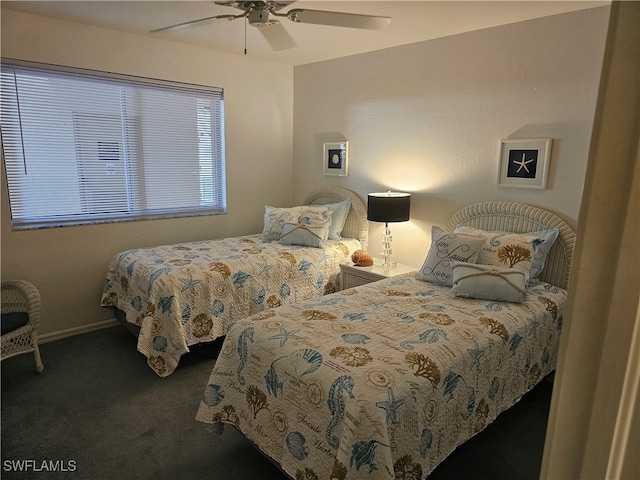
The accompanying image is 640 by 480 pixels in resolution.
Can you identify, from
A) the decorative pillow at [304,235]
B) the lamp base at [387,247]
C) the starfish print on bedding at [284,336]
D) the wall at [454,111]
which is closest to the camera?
the starfish print on bedding at [284,336]

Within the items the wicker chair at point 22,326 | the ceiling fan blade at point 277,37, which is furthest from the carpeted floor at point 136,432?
the ceiling fan blade at point 277,37

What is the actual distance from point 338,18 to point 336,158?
2.12 meters

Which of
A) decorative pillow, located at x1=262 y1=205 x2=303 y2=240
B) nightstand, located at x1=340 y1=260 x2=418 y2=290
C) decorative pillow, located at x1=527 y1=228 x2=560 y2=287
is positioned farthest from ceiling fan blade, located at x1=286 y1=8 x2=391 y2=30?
decorative pillow, located at x1=262 y1=205 x2=303 y2=240

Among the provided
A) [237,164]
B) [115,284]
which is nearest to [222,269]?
[115,284]

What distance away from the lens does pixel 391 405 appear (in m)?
1.55

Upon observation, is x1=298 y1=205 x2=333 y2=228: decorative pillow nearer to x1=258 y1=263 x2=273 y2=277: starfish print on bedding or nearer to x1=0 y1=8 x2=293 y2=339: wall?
x1=258 y1=263 x2=273 y2=277: starfish print on bedding

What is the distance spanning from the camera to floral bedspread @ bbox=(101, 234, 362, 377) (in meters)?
2.83

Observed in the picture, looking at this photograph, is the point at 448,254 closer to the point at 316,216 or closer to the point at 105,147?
the point at 316,216

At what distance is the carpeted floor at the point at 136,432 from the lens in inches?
80.1

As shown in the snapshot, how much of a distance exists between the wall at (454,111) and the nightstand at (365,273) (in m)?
0.28

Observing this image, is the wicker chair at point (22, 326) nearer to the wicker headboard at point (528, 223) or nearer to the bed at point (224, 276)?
the bed at point (224, 276)

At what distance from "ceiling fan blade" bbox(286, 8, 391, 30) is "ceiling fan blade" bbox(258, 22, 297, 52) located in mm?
954

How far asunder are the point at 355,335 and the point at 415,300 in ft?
2.18

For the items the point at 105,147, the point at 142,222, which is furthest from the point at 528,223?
the point at 105,147
